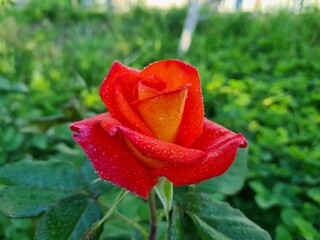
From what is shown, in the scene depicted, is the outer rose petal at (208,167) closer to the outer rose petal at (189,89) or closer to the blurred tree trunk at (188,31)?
the outer rose petal at (189,89)

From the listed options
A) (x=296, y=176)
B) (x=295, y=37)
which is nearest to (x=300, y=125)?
(x=296, y=176)

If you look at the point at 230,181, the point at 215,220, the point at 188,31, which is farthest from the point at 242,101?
the point at 188,31

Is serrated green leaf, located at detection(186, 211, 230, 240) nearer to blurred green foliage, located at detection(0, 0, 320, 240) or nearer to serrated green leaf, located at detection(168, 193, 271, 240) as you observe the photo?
serrated green leaf, located at detection(168, 193, 271, 240)

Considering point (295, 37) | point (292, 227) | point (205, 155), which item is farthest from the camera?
point (295, 37)

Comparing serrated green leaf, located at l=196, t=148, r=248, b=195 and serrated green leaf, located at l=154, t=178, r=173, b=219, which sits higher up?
serrated green leaf, located at l=154, t=178, r=173, b=219

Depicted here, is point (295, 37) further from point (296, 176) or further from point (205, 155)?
point (205, 155)

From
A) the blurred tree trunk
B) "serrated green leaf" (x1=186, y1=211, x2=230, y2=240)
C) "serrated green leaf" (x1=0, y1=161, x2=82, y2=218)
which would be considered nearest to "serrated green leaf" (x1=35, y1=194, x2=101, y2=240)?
"serrated green leaf" (x1=0, y1=161, x2=82, y2=218)
